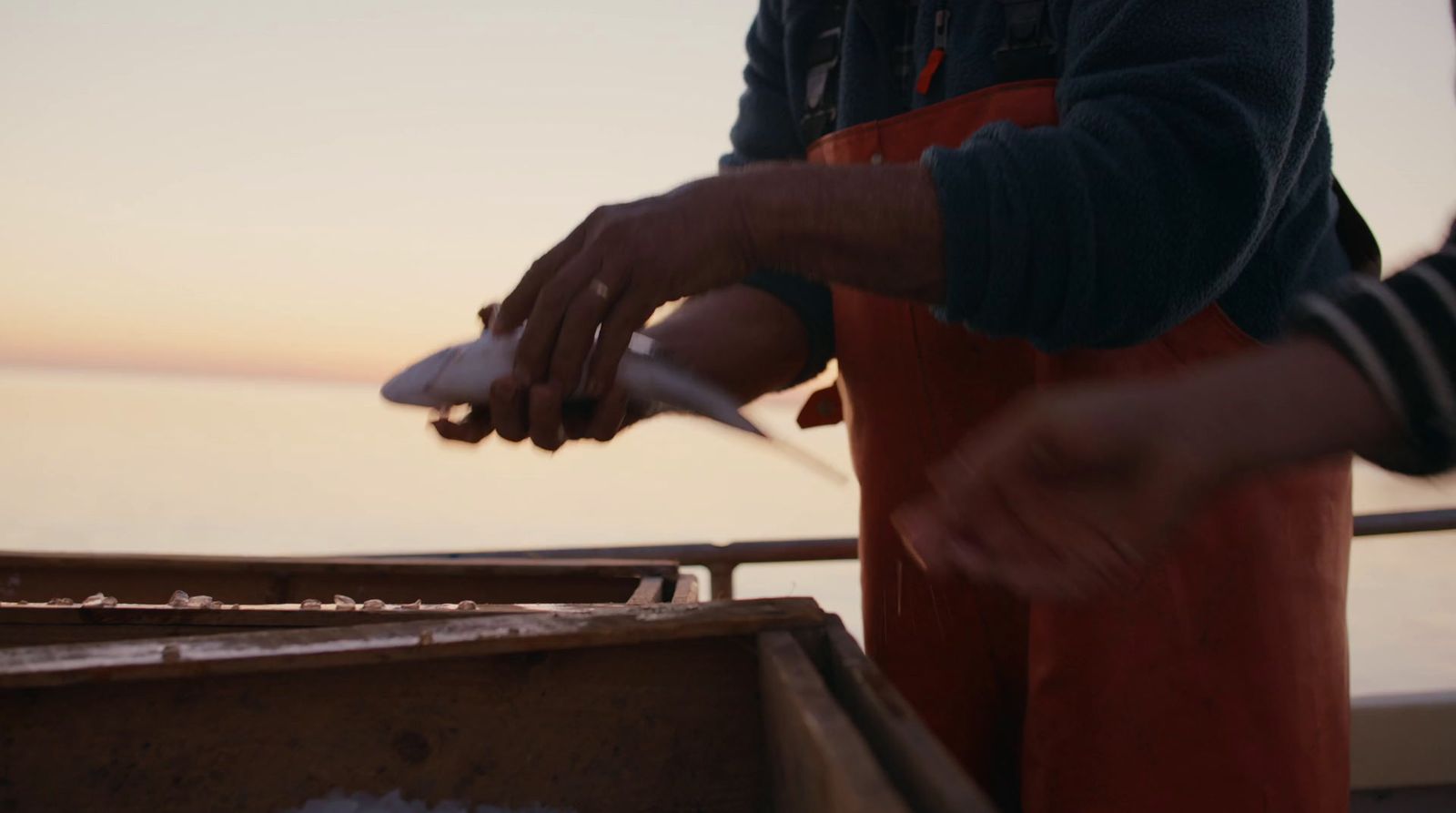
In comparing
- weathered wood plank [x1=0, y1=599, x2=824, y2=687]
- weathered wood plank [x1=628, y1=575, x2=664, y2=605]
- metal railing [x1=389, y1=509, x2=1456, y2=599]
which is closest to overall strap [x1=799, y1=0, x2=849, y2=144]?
weathered wood plank [x1=628, y1=575, x2=664, y2=605]

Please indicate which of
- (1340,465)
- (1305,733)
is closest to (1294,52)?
(1340,465)

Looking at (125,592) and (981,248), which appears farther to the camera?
(125,592)

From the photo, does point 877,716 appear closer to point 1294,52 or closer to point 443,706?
point 443,706

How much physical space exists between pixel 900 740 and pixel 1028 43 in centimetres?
108

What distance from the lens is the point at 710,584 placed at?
2.54m

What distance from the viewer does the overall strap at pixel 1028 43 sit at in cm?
132

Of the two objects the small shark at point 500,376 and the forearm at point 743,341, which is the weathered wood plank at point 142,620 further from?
the forearm at point 743,341

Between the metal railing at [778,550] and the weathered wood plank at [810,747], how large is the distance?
1575mm

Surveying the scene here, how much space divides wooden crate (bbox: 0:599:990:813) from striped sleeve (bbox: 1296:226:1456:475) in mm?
489

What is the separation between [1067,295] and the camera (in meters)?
1.03

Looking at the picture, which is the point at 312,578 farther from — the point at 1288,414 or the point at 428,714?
the point at 1288,414

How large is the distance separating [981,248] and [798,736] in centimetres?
59

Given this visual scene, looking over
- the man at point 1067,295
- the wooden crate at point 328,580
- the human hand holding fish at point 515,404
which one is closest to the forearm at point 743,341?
the human hand holding fish at point 515,404

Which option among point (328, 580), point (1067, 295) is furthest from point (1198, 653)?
point (328, 580)
